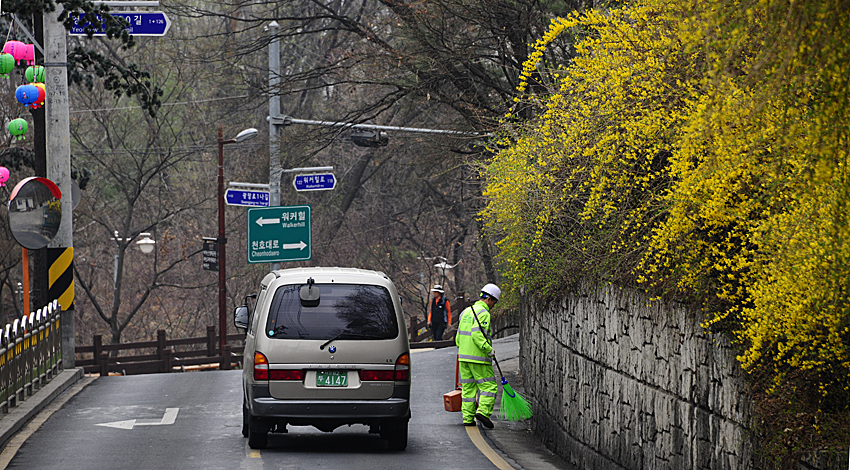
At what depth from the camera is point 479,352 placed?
39.2 ft

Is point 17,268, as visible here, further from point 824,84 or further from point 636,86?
point 824,84

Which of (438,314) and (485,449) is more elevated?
(485,449)

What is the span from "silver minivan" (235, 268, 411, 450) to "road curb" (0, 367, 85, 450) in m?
3.07

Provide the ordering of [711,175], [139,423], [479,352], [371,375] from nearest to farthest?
1. [711,175]
2. [371,375]
3. [479,352]
4. [139,423]

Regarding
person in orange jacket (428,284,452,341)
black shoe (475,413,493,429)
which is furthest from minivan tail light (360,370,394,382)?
person in orange jacket (428,284,452,341)

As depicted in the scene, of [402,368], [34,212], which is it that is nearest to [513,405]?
[402,368]

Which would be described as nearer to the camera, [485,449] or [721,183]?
[721,183]

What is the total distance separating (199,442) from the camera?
11.2 meters

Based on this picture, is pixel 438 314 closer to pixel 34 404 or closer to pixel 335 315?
pixel 34 404

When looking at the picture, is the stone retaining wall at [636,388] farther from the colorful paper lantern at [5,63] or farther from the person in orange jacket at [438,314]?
the person in orange jacket at [438,314]

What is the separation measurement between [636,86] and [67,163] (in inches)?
508

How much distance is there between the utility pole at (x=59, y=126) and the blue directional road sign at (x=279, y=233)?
593cm

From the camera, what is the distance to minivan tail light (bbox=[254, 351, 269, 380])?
10094 mm

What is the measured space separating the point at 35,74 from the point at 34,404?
22.0 feet
